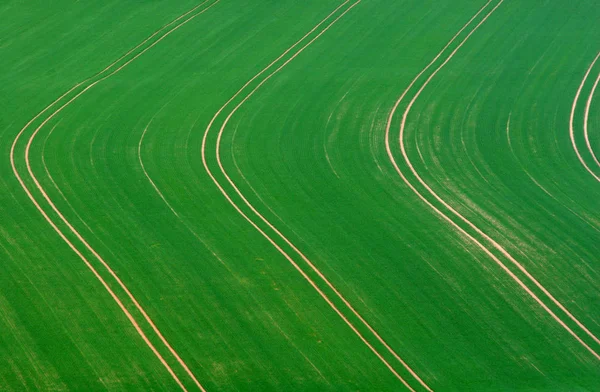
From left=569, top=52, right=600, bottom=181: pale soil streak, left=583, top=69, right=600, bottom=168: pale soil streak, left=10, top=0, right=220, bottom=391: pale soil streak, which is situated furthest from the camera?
left=583, top=69, right=600, bottom=168: pale soil streak

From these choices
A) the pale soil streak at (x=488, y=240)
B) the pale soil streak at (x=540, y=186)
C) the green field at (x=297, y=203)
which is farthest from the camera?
the pale soil streak at (x=540, y=186)

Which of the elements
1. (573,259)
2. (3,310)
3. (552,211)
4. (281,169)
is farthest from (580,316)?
(3,310)

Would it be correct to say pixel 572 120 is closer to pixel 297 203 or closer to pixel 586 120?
pixel 586 120

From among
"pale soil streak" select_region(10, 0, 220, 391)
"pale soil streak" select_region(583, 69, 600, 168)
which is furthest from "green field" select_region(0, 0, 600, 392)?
"pale soil streak" select_region(583, 69, 600, 168)

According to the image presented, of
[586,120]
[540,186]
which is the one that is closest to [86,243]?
[540,186]

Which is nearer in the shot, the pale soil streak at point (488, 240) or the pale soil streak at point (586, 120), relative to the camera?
the pale soil streak at point (488, 240)

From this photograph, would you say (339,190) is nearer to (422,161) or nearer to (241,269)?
(422,161)

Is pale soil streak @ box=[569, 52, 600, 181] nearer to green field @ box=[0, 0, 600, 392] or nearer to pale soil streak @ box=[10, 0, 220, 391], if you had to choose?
green field @ box=[0, 0, 600, 392]

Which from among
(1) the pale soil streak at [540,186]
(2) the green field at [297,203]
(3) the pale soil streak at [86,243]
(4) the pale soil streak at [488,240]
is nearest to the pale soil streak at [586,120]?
(2) the green field at [297,203]

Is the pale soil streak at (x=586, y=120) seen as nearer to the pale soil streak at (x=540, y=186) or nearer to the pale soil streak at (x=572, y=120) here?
the pale soil streak at (x=572, y=120)
